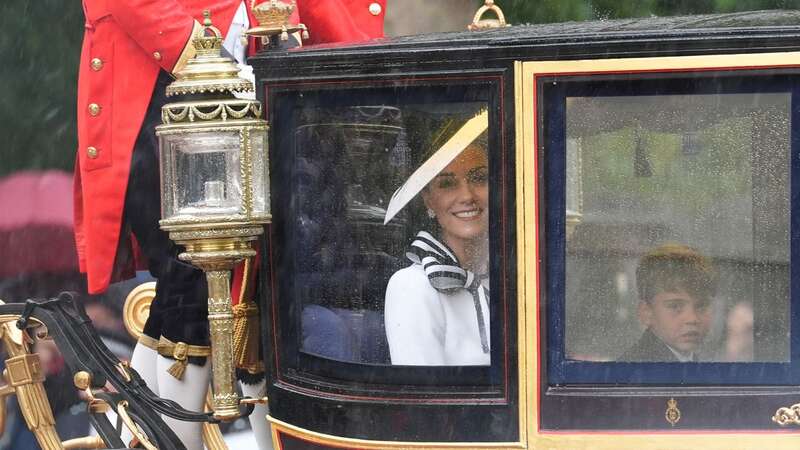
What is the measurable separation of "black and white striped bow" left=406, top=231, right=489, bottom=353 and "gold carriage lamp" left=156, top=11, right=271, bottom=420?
35 cm

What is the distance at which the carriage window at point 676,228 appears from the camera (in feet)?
10.8

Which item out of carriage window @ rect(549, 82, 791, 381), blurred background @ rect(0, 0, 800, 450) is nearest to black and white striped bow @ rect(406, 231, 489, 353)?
carriage window @ rect(549, 82, 791, 381)

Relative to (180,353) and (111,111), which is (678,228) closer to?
(180,353)

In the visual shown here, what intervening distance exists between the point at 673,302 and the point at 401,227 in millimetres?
585

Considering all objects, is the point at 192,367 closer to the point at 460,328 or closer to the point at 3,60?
the point at 460,328

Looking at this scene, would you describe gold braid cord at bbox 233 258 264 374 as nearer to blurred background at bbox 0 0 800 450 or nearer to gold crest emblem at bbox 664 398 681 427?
gold crest emblem at bbox 664 398 681 427

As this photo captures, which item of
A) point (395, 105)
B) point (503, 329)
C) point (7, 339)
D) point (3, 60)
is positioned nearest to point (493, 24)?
point (395, 105)

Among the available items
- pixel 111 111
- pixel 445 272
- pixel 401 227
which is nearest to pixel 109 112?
pixel 111 111

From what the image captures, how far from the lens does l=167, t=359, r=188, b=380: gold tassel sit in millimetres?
4125

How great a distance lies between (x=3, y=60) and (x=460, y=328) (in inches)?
140

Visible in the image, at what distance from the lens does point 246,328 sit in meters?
3.86

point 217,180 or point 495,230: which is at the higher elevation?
point 217,180

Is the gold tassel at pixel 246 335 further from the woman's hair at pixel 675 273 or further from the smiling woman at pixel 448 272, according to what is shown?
the woman's hair at pixel 675 273

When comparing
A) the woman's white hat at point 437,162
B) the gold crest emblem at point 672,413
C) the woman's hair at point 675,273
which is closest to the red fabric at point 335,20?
the woman's white hat at point 437,162
